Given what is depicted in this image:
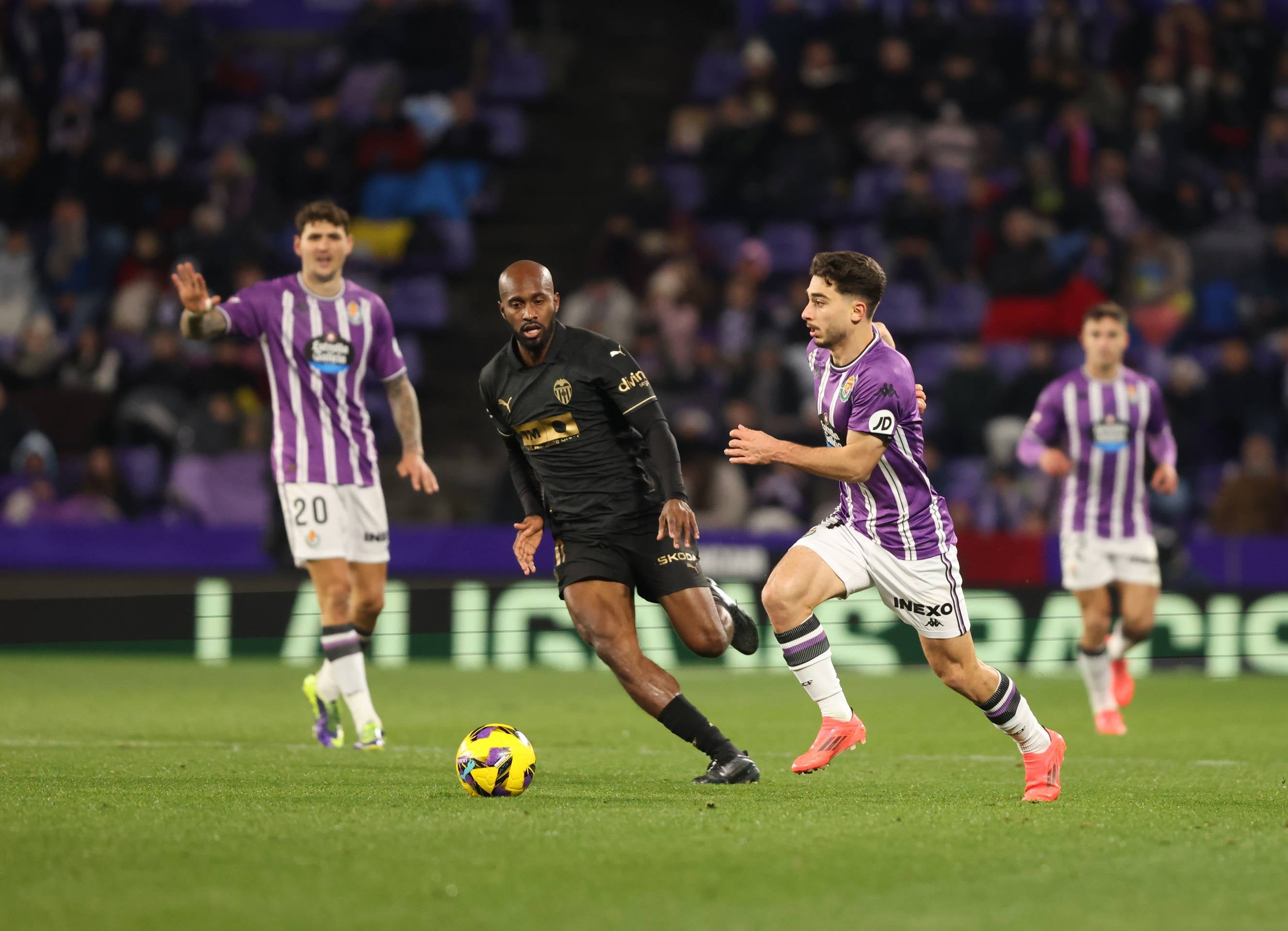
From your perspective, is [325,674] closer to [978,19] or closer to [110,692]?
[110,692]

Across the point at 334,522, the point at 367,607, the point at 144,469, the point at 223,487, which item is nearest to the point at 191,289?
the point at 334,522

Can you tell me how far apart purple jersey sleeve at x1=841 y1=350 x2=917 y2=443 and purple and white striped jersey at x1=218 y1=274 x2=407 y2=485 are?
3.01 m

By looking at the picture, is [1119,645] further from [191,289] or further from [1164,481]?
[191,289]

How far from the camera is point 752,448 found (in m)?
6.27

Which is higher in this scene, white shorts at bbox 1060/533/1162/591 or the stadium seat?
the stadium seat

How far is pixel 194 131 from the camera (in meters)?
19.8

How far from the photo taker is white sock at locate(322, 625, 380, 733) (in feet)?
28.4

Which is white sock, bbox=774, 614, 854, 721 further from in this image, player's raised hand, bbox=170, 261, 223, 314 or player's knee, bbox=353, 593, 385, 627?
player's raised hand, bbox=170, 261, 223, 314

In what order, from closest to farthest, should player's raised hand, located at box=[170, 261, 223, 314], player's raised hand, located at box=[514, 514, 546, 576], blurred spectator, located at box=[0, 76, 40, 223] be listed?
player's raised hand, located at box=[514, 514, 546, 576] → player's raised hand, located at box=[170, 261, 223, 314] → blurred spectator, located at box=[0, 76, 40, 223]

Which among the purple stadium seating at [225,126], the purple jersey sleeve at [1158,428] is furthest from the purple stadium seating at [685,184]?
the purple jersey sleeve at [1158,428]

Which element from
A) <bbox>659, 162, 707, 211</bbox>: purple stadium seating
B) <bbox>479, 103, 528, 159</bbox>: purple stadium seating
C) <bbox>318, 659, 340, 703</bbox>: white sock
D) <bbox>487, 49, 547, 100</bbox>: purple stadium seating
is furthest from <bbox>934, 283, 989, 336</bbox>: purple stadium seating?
<bbox>318, 659, 340, 703</bbox>: white sock

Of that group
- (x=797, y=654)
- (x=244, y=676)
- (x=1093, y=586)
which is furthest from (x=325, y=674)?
(x=1093, y=586)

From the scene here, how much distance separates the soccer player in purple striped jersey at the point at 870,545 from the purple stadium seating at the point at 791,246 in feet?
36.5

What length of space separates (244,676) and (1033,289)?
29.4 feet
